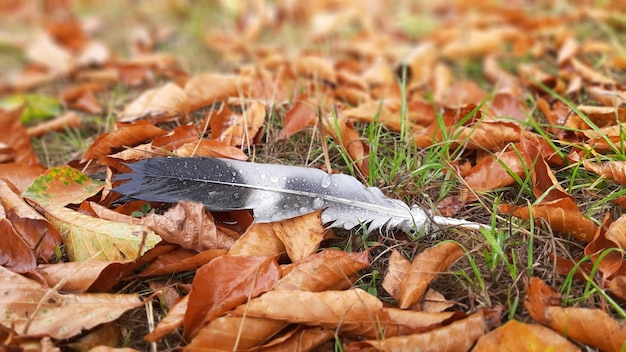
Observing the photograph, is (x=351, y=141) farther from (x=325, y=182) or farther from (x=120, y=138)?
(x=120, y=138)

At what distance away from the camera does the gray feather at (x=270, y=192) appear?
58.4 inches

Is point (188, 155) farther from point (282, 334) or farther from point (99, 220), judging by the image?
point (282, 334)

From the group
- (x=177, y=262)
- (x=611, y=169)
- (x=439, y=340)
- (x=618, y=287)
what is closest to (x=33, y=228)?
(x=177, y=262)

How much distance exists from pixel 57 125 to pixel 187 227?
1.16m

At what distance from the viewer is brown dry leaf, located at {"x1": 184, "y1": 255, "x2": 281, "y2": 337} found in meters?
1.25

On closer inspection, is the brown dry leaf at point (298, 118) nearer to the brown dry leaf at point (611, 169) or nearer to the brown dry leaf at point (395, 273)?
the brown dry leaf at point (395, 273)

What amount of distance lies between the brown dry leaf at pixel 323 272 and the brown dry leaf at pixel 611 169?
73 cm

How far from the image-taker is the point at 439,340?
1201mm

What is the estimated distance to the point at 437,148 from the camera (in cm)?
168

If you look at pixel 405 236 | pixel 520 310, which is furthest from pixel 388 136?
pixel 520 310

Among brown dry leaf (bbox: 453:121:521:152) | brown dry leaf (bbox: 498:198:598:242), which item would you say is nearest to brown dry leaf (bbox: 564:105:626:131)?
brown dry leaf (bbox: 453:121:521:152)

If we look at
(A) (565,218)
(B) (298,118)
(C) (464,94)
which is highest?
(B) (298,118)

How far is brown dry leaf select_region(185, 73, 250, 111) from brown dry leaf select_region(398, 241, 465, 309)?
101 cm

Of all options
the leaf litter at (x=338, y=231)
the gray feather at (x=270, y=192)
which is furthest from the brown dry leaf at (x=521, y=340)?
the gray feather at (x=270, y=192)
